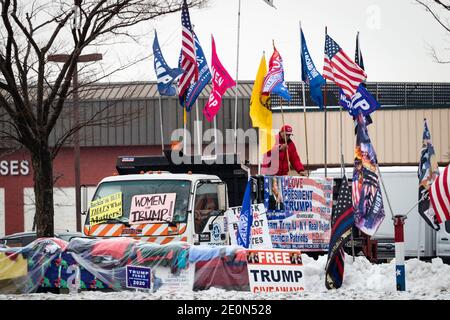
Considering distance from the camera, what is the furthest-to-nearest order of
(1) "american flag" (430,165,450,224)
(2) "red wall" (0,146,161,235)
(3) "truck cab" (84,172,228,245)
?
(2) "red wall" (0,146,161,235) < (3) "truck cab" (84,172,228,245) < (1) "american flag" (430,165,450,224)

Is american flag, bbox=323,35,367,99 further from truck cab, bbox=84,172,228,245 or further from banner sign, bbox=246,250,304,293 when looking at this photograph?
banner sign, bbox=246,250,304,293

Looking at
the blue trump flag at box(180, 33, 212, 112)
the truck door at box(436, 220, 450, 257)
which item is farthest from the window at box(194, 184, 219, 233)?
the truck door at box(436, 220, 450, 257)

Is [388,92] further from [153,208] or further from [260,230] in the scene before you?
[153,208]

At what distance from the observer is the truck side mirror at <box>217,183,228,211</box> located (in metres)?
16.5

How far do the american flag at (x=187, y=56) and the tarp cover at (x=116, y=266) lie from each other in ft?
25.7

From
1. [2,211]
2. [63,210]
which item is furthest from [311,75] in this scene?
[2,211]

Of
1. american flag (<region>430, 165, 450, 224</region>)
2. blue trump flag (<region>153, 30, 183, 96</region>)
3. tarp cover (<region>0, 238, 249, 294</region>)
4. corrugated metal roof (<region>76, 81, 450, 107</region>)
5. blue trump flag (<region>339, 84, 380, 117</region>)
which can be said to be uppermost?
corrugated metal roof (<region>76, 81, 450, 107</region>)

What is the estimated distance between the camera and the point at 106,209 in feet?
51.6

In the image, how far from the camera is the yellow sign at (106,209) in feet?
51.3

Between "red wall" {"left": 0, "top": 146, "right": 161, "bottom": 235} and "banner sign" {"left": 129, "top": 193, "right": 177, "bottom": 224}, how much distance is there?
24137 mm

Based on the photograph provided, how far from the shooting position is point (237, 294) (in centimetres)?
1271

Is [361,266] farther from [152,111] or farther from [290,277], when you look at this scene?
[152,111]

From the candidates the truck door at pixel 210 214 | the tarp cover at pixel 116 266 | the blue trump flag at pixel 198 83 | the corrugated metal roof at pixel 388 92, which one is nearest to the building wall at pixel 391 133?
the corrugated metal roof at pixel 388 92
